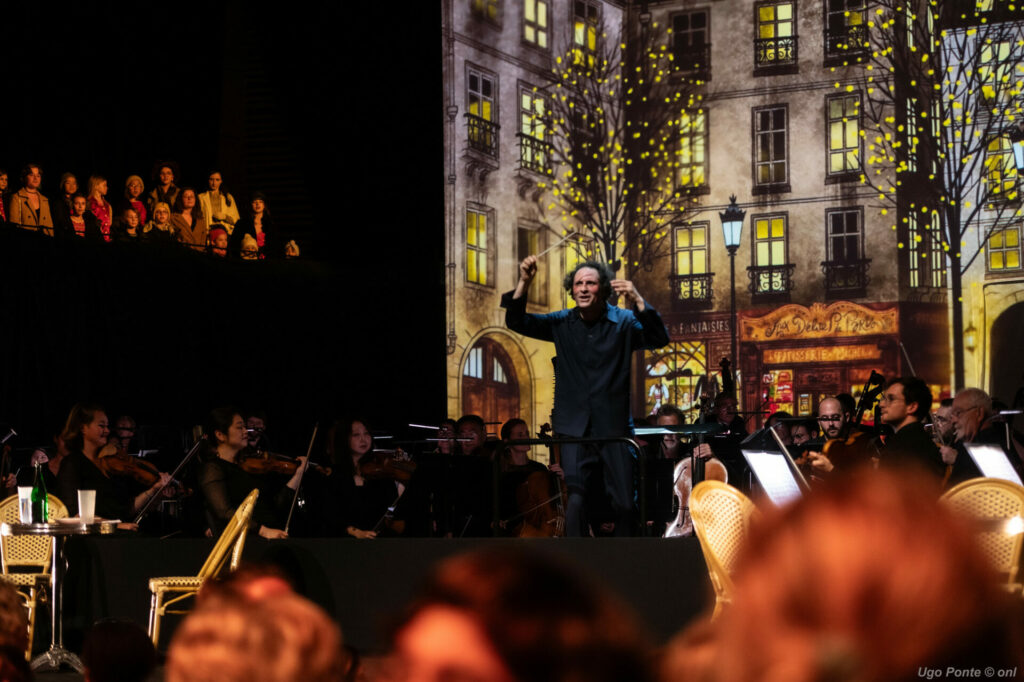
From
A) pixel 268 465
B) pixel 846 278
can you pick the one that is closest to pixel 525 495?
pixel 268 465

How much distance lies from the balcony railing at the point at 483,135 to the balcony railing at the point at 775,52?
10.3 feet

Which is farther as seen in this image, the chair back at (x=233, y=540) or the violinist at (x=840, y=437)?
the violinist at (x=840, y=437)

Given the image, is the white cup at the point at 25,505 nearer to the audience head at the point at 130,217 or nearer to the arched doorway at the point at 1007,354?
the audience head at the point at 130,217

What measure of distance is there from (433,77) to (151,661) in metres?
12.5

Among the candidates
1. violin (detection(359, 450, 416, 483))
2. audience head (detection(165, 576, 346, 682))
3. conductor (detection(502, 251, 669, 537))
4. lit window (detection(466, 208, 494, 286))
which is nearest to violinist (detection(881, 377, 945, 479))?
conductor (detection(502, 251, 669, 537))

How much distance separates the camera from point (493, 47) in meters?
15.3

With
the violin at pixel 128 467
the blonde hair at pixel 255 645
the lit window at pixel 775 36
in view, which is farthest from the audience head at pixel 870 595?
the lit window at pixel 775 36

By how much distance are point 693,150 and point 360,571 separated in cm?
1007

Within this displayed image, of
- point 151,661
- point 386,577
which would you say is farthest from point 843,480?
point 386,577

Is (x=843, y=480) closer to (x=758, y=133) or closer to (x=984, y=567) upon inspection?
(x=984, y=567)

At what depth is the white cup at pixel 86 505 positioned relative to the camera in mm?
6395

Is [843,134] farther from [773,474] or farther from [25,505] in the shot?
[773,474]

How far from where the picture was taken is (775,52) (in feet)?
49.4

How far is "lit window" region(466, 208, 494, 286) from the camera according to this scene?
1523 cm
